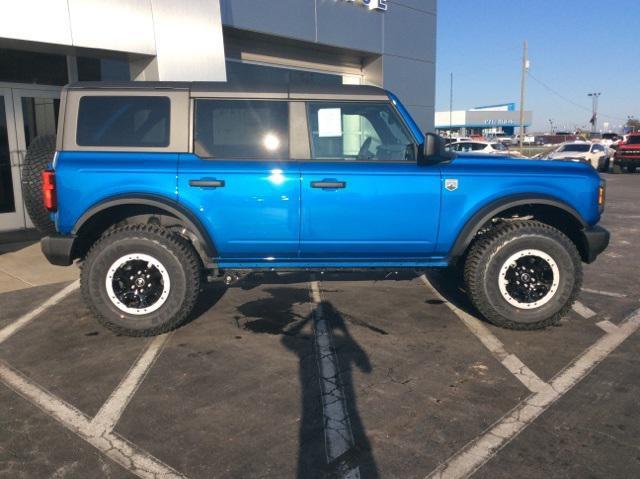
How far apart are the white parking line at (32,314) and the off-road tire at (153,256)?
2.84 feet

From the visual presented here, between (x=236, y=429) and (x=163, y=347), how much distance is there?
4.91 ft

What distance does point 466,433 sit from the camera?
9.79 ft

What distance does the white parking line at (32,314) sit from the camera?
4645 mm

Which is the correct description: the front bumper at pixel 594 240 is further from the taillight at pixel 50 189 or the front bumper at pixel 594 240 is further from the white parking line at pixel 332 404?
the taillight at pixel 50 189

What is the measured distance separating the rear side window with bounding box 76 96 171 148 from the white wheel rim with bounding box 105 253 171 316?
0.95 m

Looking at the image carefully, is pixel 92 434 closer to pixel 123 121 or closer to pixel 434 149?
pixel 123 121

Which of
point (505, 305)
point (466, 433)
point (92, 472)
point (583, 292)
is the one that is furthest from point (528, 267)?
point (92, 472)

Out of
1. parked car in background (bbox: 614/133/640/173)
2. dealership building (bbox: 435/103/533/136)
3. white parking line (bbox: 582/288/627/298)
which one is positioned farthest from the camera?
dealership building (bbox: 435/103/533/136)

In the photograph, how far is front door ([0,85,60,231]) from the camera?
892cm

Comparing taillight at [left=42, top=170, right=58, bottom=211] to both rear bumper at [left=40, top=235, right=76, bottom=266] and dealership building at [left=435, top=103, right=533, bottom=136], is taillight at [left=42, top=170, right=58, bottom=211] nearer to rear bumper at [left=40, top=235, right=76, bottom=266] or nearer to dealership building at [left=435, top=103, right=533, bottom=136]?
rear bumper at [left=40, top=235, right=76, bottom=266]

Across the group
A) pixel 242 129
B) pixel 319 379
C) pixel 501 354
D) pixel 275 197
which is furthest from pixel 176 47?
pixel 501 354

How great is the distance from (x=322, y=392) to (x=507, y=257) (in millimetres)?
2092

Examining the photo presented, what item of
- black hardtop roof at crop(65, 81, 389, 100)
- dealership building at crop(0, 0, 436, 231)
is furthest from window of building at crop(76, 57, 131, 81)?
black hardtop roof at crop(65, 81, 389, 100)

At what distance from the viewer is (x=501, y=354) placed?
412 cm
